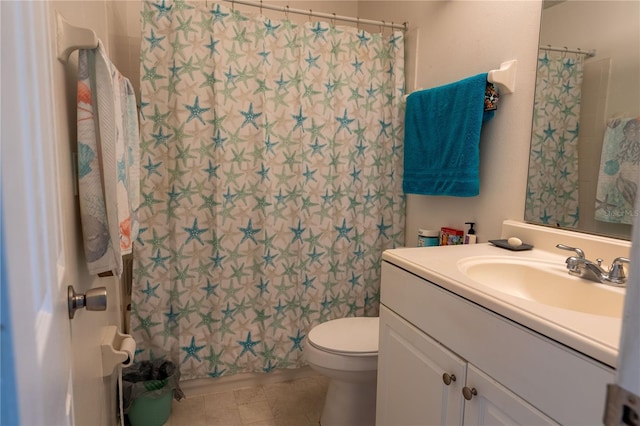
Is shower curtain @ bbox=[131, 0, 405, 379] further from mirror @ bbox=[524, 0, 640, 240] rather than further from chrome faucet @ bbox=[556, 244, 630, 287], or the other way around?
Result: chrome faucet @ bbox=[556, 244, 630, 287]

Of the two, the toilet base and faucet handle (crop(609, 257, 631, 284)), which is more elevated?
faucet handle (crop(609, 257, 631, 284))

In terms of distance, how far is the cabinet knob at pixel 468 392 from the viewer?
879 millimetres

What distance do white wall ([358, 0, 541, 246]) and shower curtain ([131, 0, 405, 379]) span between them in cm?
22

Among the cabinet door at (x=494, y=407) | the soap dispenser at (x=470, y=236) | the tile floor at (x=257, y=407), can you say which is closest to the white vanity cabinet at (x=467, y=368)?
the cabinet door at (x=494, y=407)

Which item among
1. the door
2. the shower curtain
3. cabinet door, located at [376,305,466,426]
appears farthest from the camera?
the shower curtain

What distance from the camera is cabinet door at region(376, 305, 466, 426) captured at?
96 cm

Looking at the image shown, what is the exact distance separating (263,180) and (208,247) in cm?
44

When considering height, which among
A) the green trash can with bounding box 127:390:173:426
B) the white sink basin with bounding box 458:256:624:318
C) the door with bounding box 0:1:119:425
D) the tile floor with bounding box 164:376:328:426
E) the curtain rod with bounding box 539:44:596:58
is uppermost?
the curtain rod with bounding box 539:44:596:58

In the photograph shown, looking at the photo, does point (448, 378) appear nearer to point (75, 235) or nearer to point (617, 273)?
point (617, 273)

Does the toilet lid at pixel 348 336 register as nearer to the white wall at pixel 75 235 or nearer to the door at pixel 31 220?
the white wall at pixel 75 235

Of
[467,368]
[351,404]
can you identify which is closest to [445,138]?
[467,368]

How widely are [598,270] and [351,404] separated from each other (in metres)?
1.13

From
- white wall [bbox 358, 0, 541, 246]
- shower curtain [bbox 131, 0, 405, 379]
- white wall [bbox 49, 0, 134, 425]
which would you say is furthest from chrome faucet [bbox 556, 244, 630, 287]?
white wall [bbox 49, 0, 134, 425]

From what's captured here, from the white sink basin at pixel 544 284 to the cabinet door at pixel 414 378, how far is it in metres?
0.24
